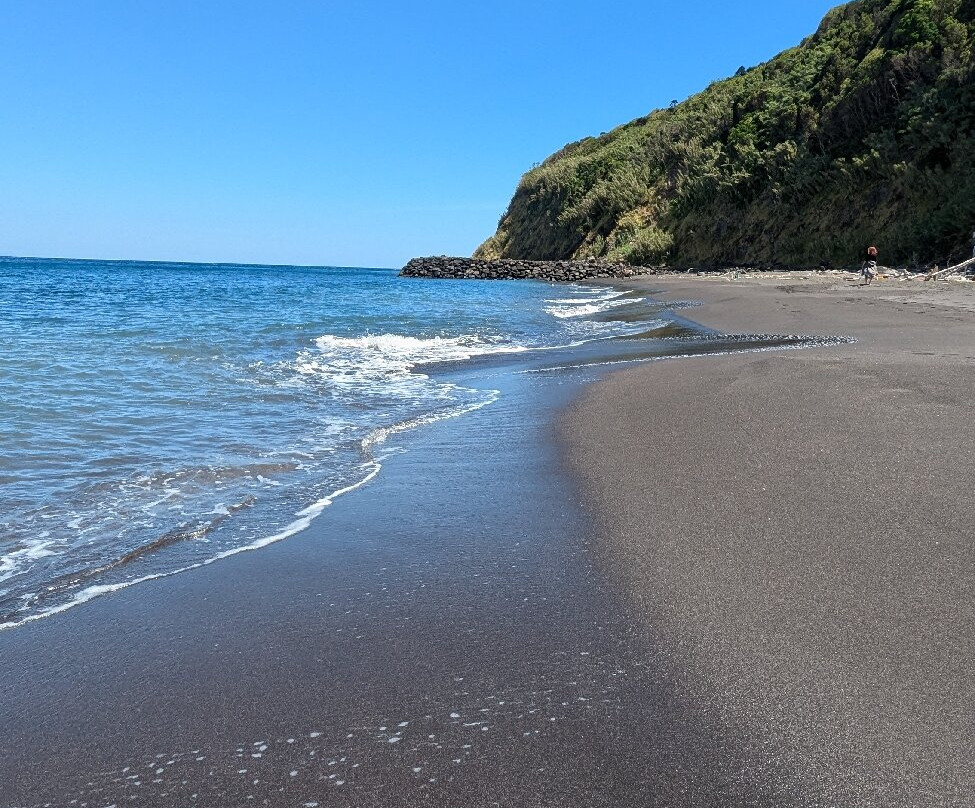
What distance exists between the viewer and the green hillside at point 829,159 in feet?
94.0

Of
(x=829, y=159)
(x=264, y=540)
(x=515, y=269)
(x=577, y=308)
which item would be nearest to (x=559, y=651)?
(x=264, y=540)

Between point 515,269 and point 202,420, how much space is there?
55046 millimetres

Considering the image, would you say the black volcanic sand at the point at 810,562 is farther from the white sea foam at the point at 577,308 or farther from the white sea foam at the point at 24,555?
the white sea foam at the point at 577,308

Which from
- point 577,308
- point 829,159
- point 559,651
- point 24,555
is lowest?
point 24,555

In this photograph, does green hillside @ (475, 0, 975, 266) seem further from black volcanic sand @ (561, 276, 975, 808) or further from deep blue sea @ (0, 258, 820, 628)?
black volcanic sand @ (561, 276, 975, 808)

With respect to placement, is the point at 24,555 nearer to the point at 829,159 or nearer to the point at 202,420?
the point at 202,420

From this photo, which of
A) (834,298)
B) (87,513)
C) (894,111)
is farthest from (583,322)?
(894,111)

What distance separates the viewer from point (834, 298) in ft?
58.2

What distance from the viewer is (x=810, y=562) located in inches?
122

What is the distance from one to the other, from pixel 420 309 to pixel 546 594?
2157 centimetres

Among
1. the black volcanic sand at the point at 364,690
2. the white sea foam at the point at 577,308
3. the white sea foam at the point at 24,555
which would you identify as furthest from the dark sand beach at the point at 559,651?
the white sea foam at the point at 577,308

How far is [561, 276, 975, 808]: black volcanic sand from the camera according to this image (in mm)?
1979

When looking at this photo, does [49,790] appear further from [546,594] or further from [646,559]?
[646,559]

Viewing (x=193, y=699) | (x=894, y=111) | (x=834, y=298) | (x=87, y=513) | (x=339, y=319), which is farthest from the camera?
(x=894, y=111)
